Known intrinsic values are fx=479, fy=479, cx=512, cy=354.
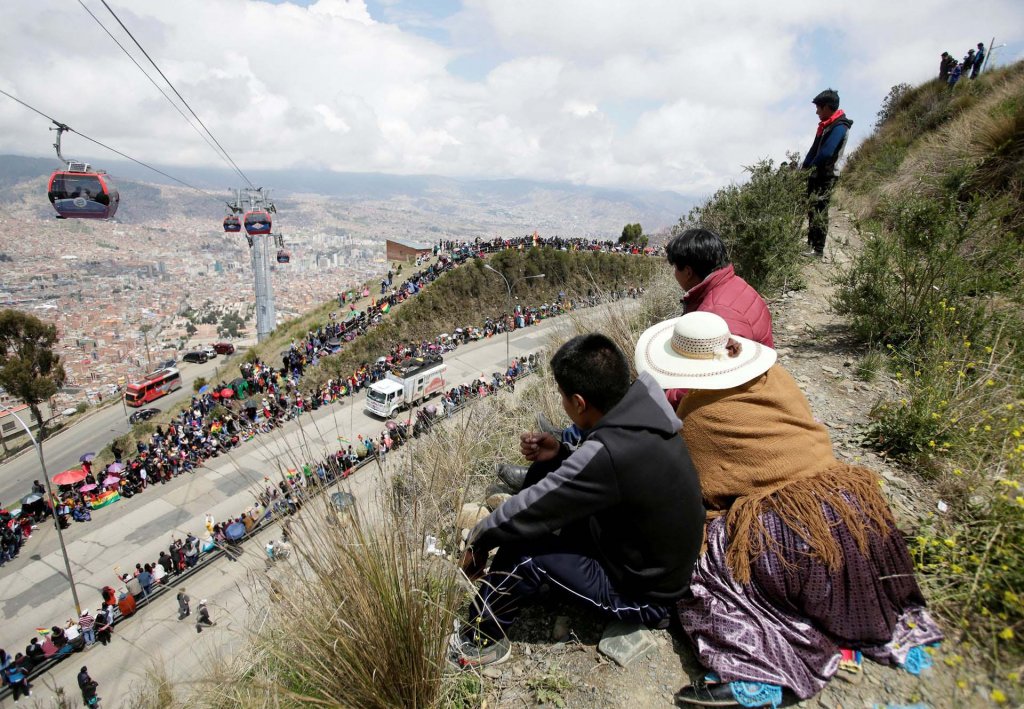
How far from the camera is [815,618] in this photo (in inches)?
70.8

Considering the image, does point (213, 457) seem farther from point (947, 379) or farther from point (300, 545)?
point (947, 379)

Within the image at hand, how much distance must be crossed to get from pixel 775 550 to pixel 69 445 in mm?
31810

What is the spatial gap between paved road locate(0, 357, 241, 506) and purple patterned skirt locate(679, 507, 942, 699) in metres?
23.5

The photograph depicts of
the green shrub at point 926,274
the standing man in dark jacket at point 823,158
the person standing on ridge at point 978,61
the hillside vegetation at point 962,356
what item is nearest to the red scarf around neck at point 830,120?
the standing man in dark jacket at point 823,158

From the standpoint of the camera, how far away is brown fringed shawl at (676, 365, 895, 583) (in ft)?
6.05

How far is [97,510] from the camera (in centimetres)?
1365

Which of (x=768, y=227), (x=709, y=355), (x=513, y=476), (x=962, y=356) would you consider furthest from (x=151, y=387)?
(x=962, y=356)

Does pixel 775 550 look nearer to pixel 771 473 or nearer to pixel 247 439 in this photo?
pixel 771 473

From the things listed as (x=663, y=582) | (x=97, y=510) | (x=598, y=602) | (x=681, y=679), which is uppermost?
(x=663, y=582)

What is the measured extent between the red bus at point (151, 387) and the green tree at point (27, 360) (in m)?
3.44

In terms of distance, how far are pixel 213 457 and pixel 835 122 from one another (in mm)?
18466

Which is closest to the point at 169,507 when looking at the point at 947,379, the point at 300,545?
the point at 300,545

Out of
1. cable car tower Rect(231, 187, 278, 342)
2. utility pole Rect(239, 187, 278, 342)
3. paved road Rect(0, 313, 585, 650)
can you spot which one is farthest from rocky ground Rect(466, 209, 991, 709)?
utility pole Rect(239, 187, 278, 342)

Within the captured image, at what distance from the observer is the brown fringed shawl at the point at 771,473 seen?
6.05ft
